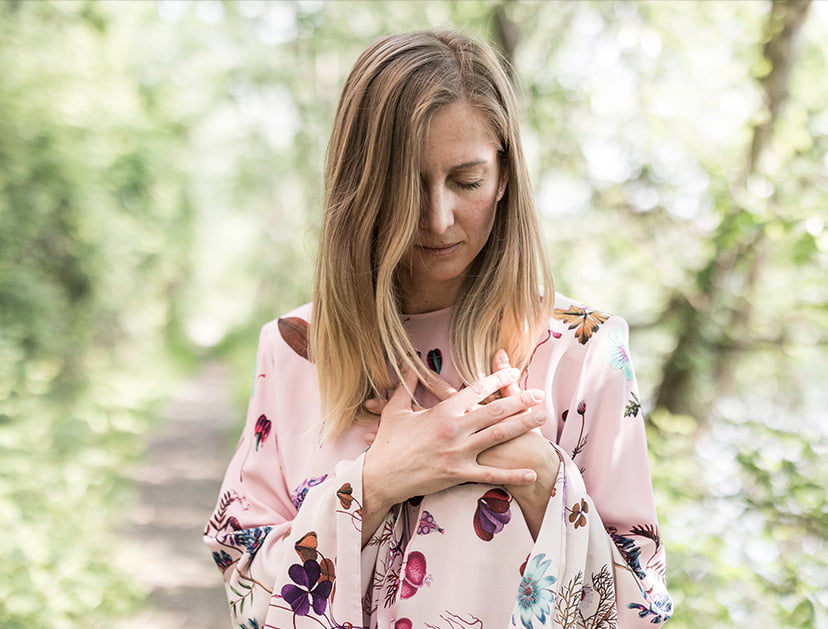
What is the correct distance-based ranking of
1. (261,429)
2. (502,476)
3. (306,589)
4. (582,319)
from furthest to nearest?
(261,429) → (582,319) → (306,589) → (502,476)

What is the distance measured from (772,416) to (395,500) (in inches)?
101

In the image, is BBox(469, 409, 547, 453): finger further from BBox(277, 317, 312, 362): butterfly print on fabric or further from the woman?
BBox(277, 317, 312, 362): butterfly print on fabric

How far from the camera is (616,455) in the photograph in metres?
1.59

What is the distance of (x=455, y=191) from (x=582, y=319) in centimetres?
41

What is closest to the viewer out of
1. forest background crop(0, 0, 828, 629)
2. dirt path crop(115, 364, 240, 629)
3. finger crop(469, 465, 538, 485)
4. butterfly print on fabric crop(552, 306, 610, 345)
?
finger crop(469, 465, 538, 485)

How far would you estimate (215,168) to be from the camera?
70.0 ft

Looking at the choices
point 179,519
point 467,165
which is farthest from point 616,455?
point 179,519

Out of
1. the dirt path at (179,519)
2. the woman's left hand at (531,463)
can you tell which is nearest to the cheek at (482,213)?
the woman's left hand at (531,463)

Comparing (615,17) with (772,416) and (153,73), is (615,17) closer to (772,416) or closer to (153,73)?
(772,416)

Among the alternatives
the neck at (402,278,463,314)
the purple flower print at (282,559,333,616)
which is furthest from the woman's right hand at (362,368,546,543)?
the neck at (402,278,463,314)

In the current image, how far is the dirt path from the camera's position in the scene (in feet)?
15.5

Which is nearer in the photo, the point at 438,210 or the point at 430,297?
the point at 438,210

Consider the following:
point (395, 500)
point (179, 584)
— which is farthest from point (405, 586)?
point (179, 584)

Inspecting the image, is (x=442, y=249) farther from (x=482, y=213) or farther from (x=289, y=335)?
(x=289, y=335)
